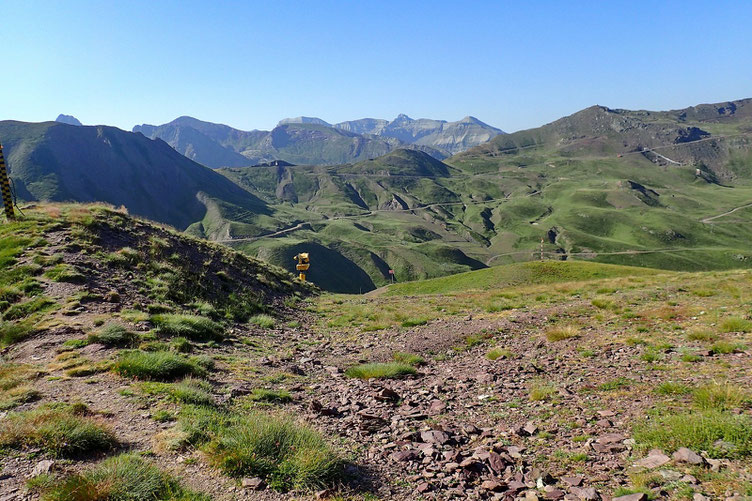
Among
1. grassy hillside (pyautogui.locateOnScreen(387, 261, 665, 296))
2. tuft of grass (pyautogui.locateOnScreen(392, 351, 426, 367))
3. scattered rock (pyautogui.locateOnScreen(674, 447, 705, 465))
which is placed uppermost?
scattered rock (pyautogui.locateOnScreen(674, 447, 705, 465))

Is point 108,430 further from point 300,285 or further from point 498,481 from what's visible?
point 300,285

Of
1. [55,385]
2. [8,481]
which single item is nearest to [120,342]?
[55,385]

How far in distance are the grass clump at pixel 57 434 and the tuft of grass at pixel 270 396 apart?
3.47 metres

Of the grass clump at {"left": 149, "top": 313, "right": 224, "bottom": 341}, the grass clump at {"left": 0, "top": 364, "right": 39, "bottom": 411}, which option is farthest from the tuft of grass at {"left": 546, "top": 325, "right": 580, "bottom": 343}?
the grass clump at {"left": 0, "top": 364, "right": 39, "bottom": 411}

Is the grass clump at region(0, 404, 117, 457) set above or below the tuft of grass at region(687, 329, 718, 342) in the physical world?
above

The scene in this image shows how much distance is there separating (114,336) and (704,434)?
50.5 feet

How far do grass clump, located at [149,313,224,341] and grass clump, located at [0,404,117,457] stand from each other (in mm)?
7837

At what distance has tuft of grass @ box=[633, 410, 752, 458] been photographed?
6.46m

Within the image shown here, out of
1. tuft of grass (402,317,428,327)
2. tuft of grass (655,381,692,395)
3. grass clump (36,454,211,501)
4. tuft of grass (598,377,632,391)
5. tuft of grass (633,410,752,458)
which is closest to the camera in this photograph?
grass clump (36,454,211,501)

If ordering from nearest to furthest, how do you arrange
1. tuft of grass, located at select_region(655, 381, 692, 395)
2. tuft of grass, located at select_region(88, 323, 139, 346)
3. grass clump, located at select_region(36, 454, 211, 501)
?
1. grass clump, located at select_region(36, 454, 211, 501)
2. tuft of grass, located at select_region(655, 381, 692, 395)
3. tuft of grass, located at select_region(88, 323, 139, 346)

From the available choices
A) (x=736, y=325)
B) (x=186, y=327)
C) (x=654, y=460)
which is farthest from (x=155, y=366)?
(x=736, y=325)

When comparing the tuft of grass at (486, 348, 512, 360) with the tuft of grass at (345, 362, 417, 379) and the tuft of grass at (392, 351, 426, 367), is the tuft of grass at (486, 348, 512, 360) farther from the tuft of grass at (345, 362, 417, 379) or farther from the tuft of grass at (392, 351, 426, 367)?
the tuft of grass at (345, 362, 417, 379)

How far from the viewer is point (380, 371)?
12430 mm

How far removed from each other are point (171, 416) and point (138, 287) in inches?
541
